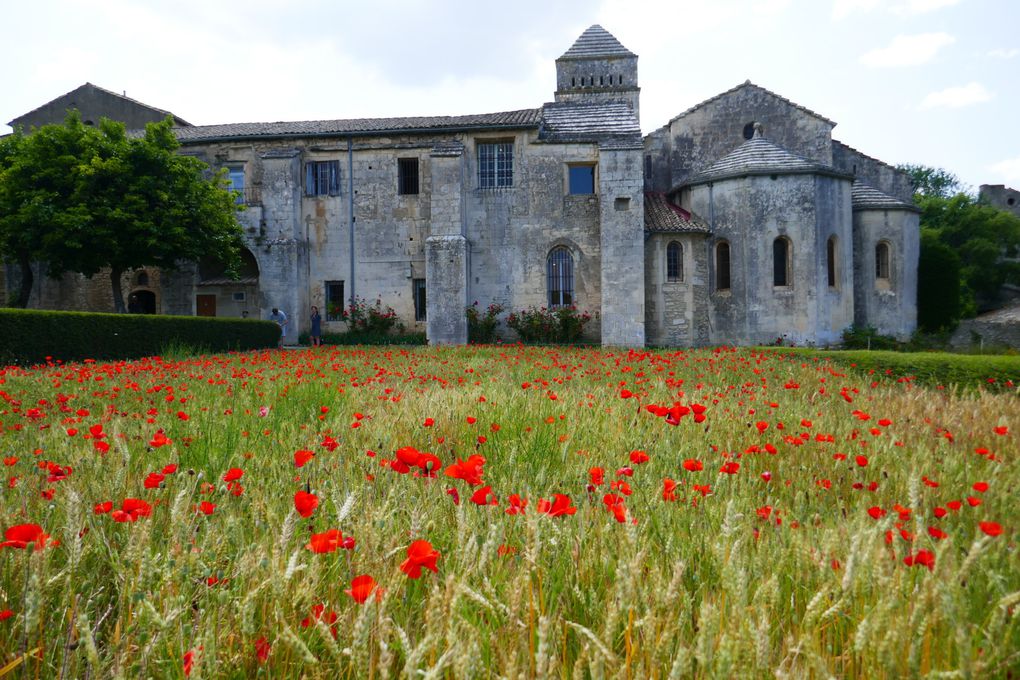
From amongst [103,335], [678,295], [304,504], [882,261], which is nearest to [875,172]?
[882,261]

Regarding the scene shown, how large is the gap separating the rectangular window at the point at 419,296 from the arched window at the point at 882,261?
1937 centimetres

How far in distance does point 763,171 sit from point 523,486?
75.5 ft

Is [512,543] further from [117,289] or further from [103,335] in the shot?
[117,289]

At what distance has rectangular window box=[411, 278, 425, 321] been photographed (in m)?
23.8

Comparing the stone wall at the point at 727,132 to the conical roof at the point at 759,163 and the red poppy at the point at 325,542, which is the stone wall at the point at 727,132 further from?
the red poppy at the point at 325,542

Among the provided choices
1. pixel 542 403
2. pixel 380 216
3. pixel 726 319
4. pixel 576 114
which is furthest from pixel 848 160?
Result: pixel 542 403

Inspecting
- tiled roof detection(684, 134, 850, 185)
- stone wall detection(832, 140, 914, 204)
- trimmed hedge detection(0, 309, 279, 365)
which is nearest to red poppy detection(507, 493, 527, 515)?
trimmed hedge detection(0, 309, 279, 365)

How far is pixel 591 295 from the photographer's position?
22875 millimetres

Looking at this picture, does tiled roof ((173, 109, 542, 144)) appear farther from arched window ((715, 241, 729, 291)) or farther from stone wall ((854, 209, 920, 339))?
stone wall ((854, 209, 920, 339))

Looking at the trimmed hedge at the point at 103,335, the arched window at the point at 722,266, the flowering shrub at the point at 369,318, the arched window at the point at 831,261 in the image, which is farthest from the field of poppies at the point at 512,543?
the arched window at the point at 831,261

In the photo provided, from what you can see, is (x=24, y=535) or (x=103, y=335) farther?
(x=103, y=335)

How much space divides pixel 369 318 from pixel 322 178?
6.39m

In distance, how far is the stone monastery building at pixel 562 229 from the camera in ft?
72.4

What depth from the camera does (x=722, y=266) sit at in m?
23.5
